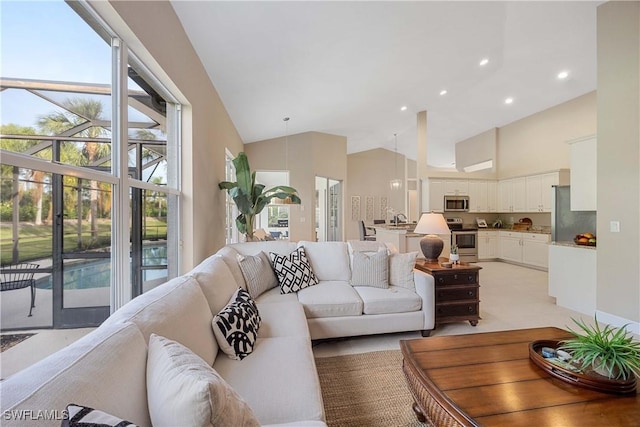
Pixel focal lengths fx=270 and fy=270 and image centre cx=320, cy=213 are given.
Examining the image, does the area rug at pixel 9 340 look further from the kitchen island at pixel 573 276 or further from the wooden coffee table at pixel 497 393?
the kitchen island at pixel 573 276

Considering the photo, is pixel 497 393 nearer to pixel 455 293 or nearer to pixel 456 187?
pixel 455 293

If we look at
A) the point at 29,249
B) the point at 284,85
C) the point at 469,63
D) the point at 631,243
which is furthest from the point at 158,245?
the point at 469,63

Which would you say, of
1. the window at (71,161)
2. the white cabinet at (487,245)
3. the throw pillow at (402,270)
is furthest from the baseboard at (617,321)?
the window at (71,161)

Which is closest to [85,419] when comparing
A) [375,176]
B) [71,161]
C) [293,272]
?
[71,161]

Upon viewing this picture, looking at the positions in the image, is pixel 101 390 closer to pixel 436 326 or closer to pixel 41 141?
pixel 41 141

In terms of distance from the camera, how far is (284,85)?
398 cm

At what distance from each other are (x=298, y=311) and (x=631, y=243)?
369cm

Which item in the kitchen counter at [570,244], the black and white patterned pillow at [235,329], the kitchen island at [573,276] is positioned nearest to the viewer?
the black and white patterned pillow at [235,329]

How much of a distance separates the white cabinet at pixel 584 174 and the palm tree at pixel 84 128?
16.8ft

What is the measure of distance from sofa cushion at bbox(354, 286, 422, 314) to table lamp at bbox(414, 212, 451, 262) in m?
0.67

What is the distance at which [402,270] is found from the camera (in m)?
2.97

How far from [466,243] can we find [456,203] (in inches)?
41.3

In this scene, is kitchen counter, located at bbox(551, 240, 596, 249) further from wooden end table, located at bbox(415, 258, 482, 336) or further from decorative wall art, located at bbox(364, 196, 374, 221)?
decorative wall art, located at bbox(364, 196, 374, 221)

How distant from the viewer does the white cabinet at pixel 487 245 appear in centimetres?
692
